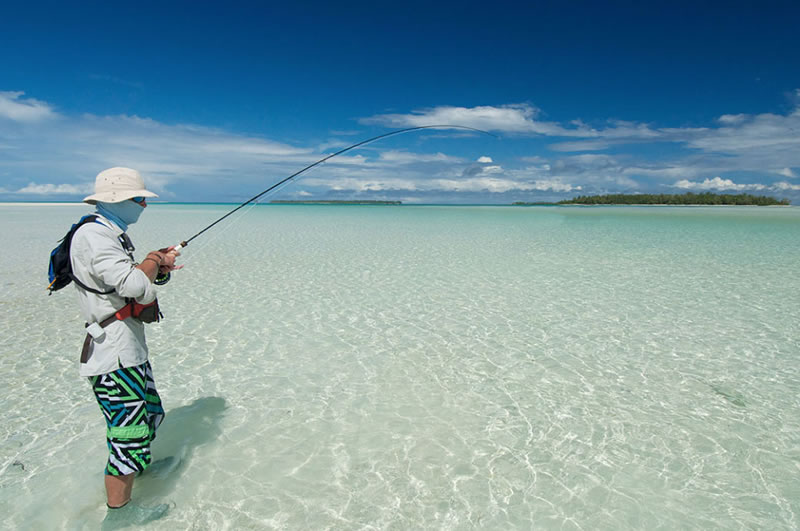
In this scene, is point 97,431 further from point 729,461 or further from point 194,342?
point 729,461

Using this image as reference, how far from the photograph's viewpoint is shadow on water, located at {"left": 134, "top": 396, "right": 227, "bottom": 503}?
288cm

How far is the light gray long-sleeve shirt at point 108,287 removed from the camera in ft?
6.92

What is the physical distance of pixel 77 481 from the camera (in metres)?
2.92

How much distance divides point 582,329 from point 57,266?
5816 mm

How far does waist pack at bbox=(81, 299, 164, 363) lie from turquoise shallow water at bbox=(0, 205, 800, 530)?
1.13 metres

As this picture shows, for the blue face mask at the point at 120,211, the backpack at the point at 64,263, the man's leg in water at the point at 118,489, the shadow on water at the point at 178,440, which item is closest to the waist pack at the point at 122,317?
the backpack at the point at 64,263

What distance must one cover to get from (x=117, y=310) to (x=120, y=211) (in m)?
0.50

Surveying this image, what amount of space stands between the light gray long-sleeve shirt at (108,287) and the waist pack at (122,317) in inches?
0.7

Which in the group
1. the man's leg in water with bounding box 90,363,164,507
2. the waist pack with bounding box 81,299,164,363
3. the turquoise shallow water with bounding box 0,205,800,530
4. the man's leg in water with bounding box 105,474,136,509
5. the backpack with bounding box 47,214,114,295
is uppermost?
the backpack with bounding box 47,214,114,295

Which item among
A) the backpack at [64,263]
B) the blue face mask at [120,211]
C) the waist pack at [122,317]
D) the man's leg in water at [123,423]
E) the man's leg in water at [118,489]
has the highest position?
the blue face mask at [120,211]

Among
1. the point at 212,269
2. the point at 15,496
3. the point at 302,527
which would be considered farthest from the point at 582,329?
the point at 212,269

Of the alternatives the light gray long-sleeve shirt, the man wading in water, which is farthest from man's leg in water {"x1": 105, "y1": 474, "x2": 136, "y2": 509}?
the light gray long-sleeve shirt

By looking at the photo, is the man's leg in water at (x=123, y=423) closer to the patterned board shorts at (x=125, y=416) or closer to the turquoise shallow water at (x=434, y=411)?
the patterned board shorts at (x=125, y=416)

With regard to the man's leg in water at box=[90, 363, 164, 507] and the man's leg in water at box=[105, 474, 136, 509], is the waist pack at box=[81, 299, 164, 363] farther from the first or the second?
the man's leg in water at box=[105, 474, 136, 509]
